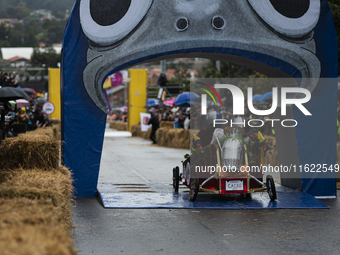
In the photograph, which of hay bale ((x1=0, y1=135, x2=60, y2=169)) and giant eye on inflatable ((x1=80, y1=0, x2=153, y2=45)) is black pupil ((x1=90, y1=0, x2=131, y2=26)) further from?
hay bale ((x1=0, y1=135, x2=60, y2=169))

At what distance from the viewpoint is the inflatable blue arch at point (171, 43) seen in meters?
10.7

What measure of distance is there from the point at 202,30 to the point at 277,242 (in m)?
5.55

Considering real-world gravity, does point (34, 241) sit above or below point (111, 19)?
below

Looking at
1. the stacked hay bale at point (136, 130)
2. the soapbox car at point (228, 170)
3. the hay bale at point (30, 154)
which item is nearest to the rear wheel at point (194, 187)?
the soapbox car at point (228, 170)

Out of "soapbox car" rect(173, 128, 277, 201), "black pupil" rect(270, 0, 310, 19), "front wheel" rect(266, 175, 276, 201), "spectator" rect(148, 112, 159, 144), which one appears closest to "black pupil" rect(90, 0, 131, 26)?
"black pupil" rect(270, 0, 310, 19)

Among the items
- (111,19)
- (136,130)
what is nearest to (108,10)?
(111,19)

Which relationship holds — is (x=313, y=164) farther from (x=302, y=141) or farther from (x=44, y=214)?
(x=44, y=214)

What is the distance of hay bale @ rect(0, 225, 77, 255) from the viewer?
2.67m

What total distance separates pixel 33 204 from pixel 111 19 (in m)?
7.36

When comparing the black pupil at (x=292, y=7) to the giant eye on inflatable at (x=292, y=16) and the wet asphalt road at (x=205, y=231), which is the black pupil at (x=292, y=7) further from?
the wet asphalt road at (x=205, y=231)

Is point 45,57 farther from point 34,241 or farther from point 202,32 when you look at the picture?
point 34,241

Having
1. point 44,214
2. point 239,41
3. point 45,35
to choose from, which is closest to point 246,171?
point 239,41

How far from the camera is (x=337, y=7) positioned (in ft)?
51.9

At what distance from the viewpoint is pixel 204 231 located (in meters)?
7.52
